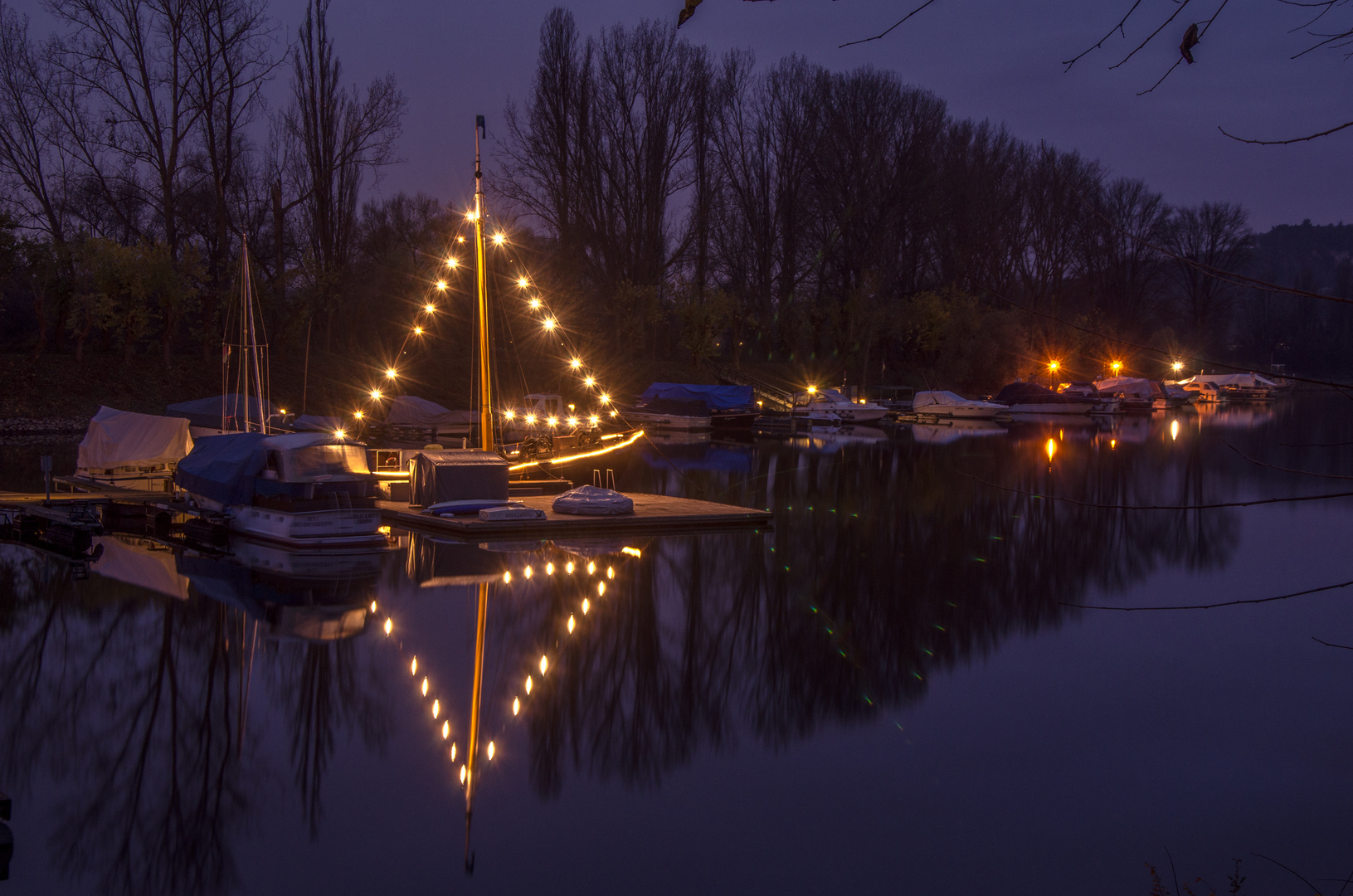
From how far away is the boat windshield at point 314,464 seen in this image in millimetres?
22750

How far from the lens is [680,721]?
13.5 meters

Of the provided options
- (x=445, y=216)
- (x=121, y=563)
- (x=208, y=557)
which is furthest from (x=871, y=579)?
(x=445, y=216)

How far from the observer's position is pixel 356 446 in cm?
2402

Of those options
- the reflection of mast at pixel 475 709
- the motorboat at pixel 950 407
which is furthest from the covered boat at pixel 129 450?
the motorboat at pixel 950 407

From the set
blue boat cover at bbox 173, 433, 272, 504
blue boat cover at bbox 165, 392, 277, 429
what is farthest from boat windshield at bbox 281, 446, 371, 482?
blue boat cover at bbox 165, 392, 277, 429

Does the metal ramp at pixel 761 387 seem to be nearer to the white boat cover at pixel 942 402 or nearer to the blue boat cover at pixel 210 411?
the white boat cover at pixel 942 402

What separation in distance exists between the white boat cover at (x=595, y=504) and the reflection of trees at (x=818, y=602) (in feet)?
5.12

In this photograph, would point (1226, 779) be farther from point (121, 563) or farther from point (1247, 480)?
point (1247, 480)

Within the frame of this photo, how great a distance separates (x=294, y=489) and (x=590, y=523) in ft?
21.6

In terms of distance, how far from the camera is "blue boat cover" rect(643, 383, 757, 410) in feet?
197

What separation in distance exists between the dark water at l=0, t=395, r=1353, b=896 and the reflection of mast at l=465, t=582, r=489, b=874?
0.28ft

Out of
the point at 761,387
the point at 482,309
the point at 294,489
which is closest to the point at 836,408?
the point at 761,387

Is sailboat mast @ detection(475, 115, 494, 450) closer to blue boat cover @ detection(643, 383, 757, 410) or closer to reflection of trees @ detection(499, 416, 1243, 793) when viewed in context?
reflection of trees @ detection(499, 416, 1243, 793)

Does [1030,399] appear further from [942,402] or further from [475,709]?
[475,709]
